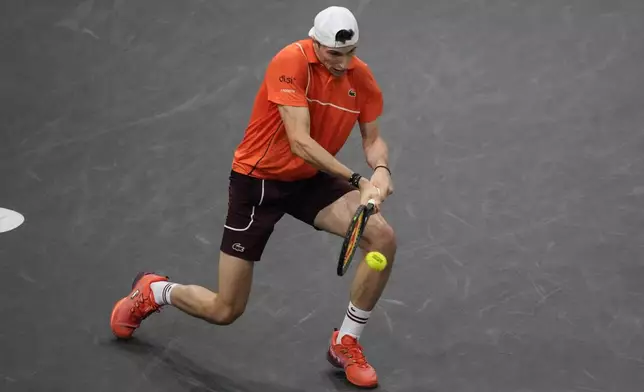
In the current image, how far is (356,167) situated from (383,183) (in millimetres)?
2056

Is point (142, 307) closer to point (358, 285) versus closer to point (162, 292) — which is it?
point (162, 292)

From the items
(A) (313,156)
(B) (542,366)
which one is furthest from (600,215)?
(A) (313,156)

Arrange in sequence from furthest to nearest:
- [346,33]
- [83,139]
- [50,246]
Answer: [83,139]
[50,246]
[346,33]

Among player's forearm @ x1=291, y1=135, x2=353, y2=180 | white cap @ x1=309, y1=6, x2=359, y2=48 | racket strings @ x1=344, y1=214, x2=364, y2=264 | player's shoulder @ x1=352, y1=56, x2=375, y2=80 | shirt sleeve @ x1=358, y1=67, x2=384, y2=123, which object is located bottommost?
racket strings @ x1=344, y1=214, x2=364, y2=264

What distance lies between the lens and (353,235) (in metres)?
5.28

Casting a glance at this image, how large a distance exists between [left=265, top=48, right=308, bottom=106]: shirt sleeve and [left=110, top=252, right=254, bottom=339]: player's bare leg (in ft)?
2.75

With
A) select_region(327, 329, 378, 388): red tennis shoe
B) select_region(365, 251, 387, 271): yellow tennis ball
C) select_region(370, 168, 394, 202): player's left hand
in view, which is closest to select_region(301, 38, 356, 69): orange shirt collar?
select_region(370, 168, 394, 202): player's left hand

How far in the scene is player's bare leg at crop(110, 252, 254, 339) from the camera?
5.60m

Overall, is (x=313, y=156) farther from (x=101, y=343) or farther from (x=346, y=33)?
(x=101, y=343)

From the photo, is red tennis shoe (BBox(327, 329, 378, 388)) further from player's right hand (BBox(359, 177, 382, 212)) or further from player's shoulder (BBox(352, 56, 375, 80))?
player's shoulder (BBox(352, 56, 375, 80))

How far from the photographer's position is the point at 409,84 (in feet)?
26.3

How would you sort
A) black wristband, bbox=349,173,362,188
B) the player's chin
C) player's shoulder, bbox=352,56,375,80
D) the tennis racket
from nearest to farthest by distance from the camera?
the tennis racket
black wristband, bbox=349,173,362,188
the player's chin
player's shoulder, bbox=352,56,375,80

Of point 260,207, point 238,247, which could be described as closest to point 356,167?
point 260,207

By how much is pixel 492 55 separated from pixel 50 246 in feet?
11.1
